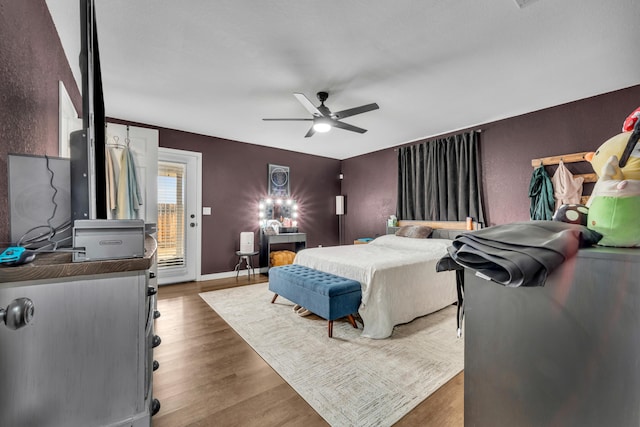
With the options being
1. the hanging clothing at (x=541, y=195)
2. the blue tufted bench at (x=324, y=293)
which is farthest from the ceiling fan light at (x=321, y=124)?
the hanging clothing at (x=541, y=195)

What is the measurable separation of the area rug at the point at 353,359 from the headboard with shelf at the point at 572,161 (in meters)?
2.09

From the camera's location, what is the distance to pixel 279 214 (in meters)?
5.51

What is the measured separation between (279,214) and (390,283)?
3349mm

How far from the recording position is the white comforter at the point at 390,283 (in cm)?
250

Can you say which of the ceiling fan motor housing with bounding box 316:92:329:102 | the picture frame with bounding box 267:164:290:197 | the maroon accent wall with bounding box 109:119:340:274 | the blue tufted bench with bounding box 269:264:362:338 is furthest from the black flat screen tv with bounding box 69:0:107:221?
the picture frame with bounding box 267:164:290:197

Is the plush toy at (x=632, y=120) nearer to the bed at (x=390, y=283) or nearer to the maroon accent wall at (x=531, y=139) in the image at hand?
the bed at (x=390, y=283)

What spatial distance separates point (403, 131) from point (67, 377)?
4.51m

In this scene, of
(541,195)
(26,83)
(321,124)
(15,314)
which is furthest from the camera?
(541,195)

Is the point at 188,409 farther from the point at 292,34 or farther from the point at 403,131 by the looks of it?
the point at 403,131

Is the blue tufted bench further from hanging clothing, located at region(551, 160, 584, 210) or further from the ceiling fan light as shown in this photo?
hanging clothing, located at region(551, 160, 584, 210)

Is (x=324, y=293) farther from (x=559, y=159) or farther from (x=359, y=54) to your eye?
(x=559, y=159)

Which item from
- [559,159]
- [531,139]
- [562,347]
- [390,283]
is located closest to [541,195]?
[559,159]

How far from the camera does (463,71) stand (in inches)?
102

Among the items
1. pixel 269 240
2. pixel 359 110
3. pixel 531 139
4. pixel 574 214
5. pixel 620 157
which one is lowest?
pixel 269 240
